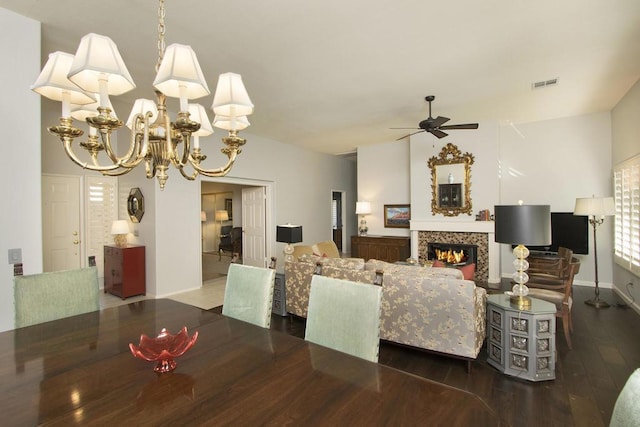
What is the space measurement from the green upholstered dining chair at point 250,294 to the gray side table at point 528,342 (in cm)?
196

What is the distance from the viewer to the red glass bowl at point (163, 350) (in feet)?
4.04

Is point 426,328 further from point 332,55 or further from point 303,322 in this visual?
point 332,55

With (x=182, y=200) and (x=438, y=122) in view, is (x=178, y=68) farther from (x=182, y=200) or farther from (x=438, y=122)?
(x=182, y=200)

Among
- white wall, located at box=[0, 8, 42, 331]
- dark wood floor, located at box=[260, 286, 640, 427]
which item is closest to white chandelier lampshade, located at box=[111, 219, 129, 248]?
white wall, located at box=[0, 8, 42, 331]

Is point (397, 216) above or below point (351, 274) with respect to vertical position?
above

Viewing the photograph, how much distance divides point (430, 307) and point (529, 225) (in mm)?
1035

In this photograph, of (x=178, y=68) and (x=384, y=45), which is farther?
(x=384, y=45)

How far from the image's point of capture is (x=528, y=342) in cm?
243

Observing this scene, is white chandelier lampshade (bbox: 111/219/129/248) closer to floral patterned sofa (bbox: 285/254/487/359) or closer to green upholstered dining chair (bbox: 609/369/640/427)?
floral patterned sofa (bbox: 285/254/487/359)

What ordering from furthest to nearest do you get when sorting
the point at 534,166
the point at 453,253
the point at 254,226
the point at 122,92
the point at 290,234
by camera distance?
the point at 254,226 < the point at 453,253 < the point at 534,166 < the point at 290,234 < the point at 122,92

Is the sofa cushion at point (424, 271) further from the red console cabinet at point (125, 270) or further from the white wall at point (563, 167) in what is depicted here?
the white wall at point (563, 167)

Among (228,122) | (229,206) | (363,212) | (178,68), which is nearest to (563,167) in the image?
(363,212)

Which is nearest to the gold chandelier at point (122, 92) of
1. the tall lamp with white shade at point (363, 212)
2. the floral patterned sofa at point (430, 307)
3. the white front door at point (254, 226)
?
the floral patterned sofa at point (430, 307)

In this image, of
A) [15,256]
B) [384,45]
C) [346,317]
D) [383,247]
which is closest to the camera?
[346,317]
